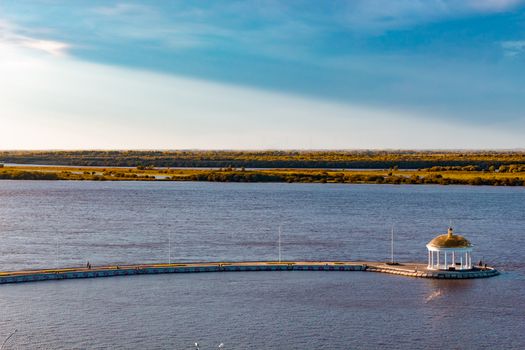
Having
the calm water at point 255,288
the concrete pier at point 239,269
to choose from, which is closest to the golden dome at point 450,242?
the concrete pier at point 239,269

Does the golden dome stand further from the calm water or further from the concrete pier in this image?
the calm water

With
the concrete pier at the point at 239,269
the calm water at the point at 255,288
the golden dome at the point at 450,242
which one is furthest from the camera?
the golden dome at the point at 450,242

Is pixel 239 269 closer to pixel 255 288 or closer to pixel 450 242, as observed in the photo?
pixel 255 288

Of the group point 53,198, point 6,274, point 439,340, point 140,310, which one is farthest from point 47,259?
point 53,198

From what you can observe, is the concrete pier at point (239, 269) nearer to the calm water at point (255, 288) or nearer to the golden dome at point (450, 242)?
the calm water at point (255, 288)

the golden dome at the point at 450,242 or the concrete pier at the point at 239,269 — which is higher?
the golden dome at the point at 450,242

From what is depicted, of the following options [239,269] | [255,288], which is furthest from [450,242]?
[239,269]

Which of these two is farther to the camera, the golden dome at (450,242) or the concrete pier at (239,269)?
the golden dome at (450,242)
